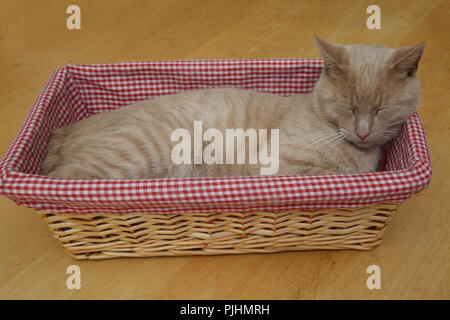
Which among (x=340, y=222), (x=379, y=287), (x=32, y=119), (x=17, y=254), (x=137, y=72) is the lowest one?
(x=379, y=287)

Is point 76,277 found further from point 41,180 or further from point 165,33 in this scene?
point 165,33

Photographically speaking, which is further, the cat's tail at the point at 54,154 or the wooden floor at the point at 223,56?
the cat's tail at the point at 54,154

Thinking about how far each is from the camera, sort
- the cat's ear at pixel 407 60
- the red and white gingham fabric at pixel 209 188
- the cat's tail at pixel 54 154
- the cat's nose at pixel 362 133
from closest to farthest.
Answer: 1. the red and white gingham fabric at pixel 209 188
2. the cat's ear at pixel 407 60
3. the cat's nose at pixel 362 133
4. the cat's tail at pixel 54 154

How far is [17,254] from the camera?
1627mm

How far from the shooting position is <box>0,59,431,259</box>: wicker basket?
1.27 meters

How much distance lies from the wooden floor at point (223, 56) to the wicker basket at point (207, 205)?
81 mm

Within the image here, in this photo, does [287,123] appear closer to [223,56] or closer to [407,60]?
[407,60]

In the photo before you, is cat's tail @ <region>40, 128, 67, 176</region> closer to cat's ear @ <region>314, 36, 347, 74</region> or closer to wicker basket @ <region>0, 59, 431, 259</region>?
wicker basket @ <region>0, 59, 431, 259</region>

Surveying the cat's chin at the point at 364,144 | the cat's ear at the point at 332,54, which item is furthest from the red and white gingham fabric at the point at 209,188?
the cat's ear at the point at 332,54

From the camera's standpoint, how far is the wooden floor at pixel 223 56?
4.86ft

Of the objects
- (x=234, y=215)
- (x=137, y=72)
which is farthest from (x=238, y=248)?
(x=137, y=72)

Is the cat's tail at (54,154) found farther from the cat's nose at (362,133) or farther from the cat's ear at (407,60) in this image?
the cat's ear at (407,60)

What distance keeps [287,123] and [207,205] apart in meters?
0.59

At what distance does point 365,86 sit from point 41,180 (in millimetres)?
1144
